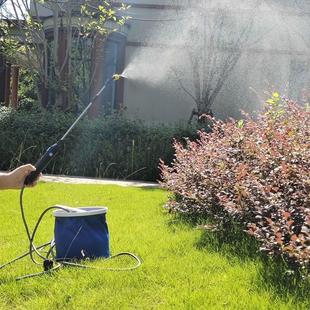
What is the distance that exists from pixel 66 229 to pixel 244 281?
1241 mm

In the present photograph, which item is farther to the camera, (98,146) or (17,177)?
(98,146)

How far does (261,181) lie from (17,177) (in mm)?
1702

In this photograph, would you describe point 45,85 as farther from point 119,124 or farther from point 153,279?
point 153,279

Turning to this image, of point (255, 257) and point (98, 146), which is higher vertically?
point (255, 257)

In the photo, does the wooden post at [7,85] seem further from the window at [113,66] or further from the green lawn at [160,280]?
the green lawn at [160,280]

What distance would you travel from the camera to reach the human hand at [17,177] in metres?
3.11

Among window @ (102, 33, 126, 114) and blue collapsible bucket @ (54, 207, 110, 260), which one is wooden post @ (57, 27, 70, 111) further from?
blue collapsible bucket @ (54, 207, 110, 260)

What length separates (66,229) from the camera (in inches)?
135

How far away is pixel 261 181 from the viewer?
3.67 m

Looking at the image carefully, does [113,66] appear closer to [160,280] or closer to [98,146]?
[98,146]

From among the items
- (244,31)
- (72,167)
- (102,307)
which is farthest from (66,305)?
(244,31)

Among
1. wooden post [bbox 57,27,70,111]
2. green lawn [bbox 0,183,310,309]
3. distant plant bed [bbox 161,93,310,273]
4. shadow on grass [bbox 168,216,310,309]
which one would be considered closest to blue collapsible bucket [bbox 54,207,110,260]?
green lawn [bbox 0,183,310,309]

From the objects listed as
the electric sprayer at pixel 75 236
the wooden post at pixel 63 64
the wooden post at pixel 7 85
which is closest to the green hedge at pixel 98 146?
the wooden post at pixel 63 64

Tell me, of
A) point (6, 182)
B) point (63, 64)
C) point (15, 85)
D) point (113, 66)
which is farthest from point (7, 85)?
point (6, 182)
